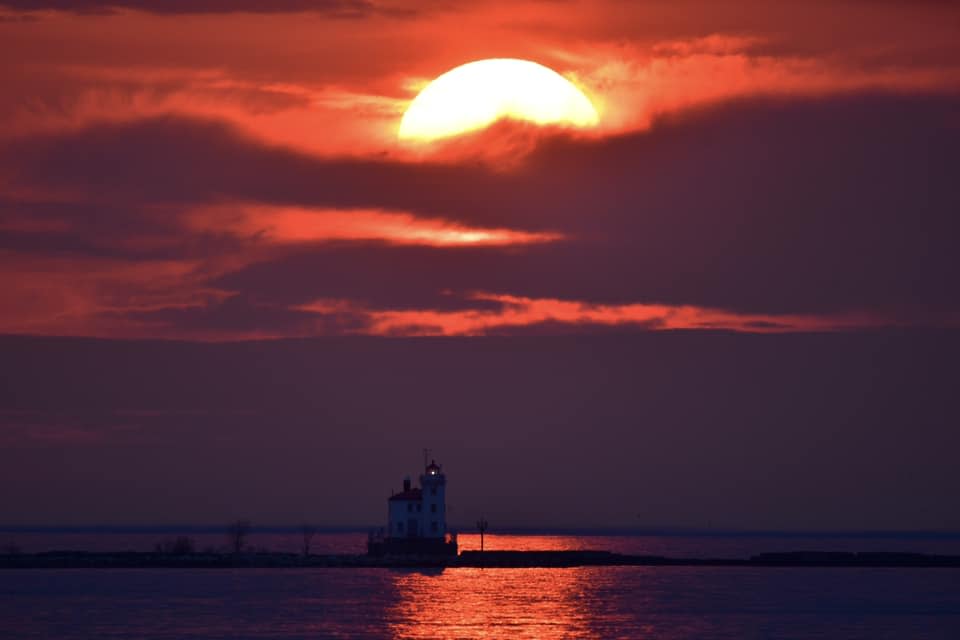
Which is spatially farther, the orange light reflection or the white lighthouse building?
the white lighthouse building

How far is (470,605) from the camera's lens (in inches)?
4619

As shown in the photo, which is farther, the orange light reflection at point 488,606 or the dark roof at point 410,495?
the dark roof at point 410,495

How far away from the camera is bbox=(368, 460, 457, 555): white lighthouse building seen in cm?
14625

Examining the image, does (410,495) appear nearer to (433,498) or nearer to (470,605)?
(433,498)

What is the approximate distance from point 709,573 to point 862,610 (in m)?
62.4

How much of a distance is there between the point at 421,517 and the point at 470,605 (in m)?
32.5

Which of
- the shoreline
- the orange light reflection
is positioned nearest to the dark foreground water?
the orange light reflection

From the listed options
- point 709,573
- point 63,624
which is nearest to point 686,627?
point 63,624

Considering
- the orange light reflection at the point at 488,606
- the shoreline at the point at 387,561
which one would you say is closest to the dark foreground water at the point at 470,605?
the orange light reflection at the point at 488,606

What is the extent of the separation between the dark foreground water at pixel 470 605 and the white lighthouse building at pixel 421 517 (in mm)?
3896

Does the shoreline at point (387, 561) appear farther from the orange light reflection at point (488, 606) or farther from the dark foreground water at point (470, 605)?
the orange light reflection at point (488, 606)

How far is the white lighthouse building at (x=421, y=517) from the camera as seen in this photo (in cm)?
14625

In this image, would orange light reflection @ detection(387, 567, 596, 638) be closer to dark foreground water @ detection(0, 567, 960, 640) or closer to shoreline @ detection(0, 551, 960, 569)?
dark foreground water @ detection(0, 567, 960, 640)

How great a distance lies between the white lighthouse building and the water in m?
3.38
